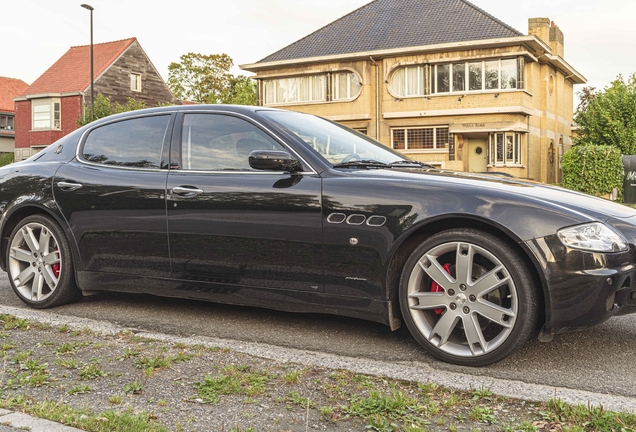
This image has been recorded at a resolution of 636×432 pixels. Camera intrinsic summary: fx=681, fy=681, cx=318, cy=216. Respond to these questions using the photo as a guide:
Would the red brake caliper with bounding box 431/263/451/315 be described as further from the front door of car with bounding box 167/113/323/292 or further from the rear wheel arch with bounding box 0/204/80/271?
the rear wheel arch with bounding box 0/204/80/271

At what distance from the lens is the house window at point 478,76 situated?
1267 inches

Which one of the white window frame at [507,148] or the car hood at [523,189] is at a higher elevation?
the white window frame at [507,148]

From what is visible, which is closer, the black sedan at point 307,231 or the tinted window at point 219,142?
the black sedan at point 307,231

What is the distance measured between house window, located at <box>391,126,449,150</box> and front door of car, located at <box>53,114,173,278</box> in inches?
1195

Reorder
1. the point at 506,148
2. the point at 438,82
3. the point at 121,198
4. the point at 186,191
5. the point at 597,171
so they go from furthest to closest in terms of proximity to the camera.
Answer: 1. the point at 438,82
2. the point at 506,148
3. the point at 597,171
4. the point at 121,198
5. the point at 186,191

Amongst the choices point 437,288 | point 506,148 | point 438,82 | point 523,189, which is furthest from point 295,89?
point 437,288

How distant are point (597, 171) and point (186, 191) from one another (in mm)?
21493

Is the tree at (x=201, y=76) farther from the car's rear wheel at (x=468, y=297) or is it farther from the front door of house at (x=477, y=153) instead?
the car's rear wheel at (x=468, y=297)

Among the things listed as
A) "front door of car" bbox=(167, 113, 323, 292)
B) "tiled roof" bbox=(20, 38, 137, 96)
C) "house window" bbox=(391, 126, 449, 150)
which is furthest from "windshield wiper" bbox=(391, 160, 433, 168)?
"tiled roof" bbox=(20, 38, 137, 96)

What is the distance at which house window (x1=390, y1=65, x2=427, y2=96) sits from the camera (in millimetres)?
34812

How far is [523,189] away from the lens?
399cm

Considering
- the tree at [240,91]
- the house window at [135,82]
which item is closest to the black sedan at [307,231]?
the house window at [135,82]

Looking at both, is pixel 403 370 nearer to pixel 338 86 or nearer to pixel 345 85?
pixel 345 85

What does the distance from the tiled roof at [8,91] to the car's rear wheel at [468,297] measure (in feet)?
197
